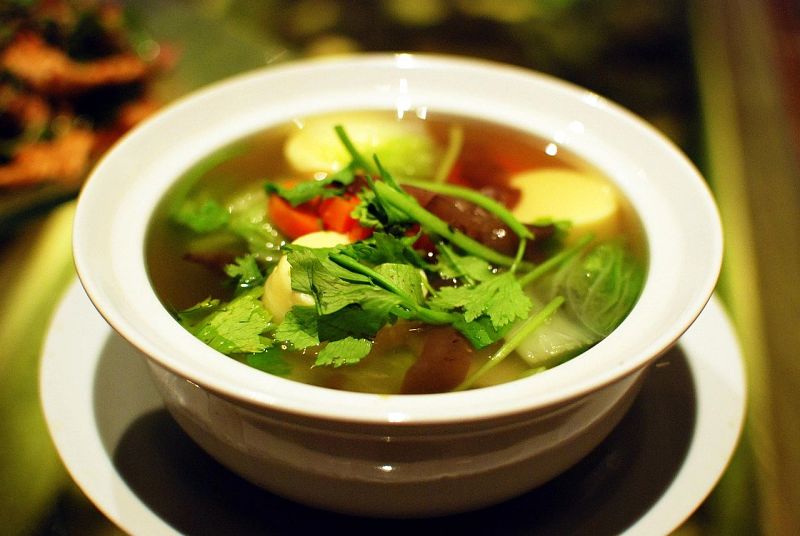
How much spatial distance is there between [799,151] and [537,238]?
1403 millimetres

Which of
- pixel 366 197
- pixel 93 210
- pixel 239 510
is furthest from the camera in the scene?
pixel 366 197

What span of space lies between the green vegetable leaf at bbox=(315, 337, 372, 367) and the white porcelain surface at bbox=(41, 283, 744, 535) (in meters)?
0.24

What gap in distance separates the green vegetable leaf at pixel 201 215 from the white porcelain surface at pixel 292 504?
0.26 meters

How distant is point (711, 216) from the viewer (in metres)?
1.17

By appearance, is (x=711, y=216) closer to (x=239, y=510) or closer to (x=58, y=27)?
(x=239, y=510)

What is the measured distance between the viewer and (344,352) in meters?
1.03

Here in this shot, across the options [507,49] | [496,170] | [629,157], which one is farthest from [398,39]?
[629,157]

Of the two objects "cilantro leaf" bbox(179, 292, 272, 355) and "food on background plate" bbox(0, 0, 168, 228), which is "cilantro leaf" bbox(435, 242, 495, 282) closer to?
"cilantro leaf" bbox(179, 292, 272, 355)

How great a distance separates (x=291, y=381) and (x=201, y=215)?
618 mm

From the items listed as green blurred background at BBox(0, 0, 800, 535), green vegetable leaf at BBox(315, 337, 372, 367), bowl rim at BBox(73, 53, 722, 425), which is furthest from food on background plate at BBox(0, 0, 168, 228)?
green vegetable leaf at BBox(315, 337, 372, 367)

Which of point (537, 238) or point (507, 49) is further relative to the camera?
point (507, 49)

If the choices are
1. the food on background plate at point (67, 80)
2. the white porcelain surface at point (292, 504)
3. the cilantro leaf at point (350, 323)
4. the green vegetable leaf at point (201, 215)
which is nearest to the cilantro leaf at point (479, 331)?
the cilantro leaf at point (350, 323)

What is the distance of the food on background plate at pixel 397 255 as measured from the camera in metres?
1.07

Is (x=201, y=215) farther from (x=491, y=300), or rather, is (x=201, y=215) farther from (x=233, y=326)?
(x=491, y=300)
